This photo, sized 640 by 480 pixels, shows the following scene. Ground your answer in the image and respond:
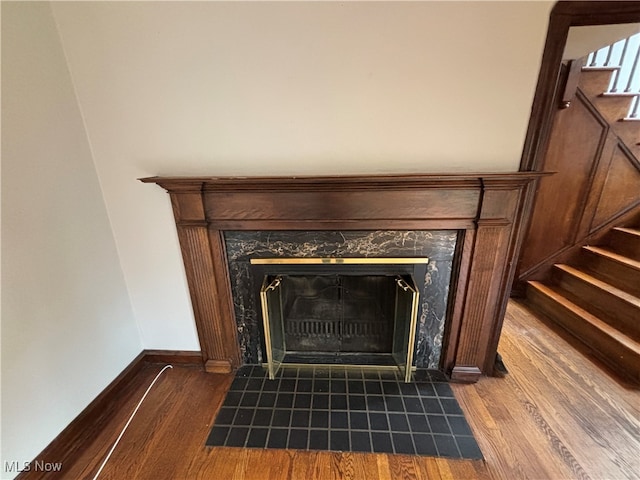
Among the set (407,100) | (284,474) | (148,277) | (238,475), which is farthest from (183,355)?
(407,100)

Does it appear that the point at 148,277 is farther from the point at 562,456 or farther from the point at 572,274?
the point at 572,274

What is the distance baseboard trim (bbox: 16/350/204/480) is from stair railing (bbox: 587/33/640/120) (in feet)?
12.6

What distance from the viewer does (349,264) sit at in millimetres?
1538

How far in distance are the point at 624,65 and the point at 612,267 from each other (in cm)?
173

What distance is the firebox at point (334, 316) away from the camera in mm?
1581

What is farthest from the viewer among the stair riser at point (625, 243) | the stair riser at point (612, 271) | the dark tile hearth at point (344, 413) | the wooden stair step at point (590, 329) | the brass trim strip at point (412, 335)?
the stair riser at point (625, 243)

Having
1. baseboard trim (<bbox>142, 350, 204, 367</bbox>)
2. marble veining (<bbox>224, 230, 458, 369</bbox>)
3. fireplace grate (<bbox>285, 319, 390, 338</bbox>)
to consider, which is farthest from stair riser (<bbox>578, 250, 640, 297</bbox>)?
baseboard trim (<bbox>142, 350, 204, 367</bbox>)

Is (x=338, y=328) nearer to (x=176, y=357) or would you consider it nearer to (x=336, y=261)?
(x=336, y=261)

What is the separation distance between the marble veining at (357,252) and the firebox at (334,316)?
0.07m

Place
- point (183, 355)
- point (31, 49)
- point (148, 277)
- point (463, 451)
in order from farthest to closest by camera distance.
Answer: point (183, 355)
point (148, 277)
point (463, 451)
point (31, 49)

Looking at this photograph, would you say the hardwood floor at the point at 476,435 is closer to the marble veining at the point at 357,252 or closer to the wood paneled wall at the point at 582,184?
the marble veining at the point at 357,252

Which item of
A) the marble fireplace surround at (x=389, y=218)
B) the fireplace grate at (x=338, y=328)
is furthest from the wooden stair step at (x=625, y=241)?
the fireplace grate at (x=338, y=328)

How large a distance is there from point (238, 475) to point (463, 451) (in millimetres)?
1003

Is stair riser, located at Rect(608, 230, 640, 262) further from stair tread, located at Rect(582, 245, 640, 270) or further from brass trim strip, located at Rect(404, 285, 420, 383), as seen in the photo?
brass trim strip, located at Rect(404, 285, 420, 383)
